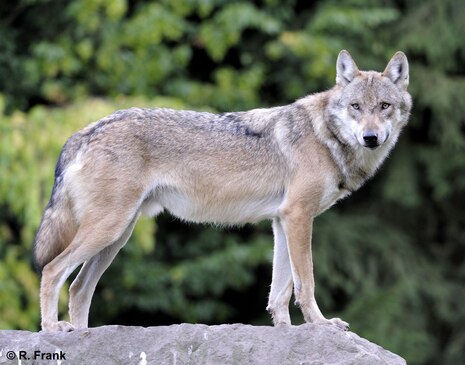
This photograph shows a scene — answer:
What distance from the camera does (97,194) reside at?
8.13 metres

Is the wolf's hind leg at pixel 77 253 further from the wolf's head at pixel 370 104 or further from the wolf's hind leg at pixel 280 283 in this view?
the wolf's head at pixel 370 104

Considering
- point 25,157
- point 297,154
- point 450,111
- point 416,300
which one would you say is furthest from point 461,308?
point 297,154

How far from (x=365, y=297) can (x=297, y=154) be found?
379 inches

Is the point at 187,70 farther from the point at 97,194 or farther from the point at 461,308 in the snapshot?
the point at 97,194

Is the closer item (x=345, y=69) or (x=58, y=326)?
(x=58, y=326)

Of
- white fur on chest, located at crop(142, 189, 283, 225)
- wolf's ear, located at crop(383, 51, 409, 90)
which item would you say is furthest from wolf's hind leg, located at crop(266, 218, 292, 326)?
wolf's ear, located at crop(383, 51, 409, 90)

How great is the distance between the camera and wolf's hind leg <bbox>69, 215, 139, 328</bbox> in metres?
8.40

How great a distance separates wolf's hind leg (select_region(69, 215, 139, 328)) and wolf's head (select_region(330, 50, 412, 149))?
6.50 ft

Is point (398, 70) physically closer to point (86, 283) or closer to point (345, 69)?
point (345, 69)

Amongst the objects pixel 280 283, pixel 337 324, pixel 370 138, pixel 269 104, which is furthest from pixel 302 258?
pixel 269 104

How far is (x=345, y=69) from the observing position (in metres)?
8.86

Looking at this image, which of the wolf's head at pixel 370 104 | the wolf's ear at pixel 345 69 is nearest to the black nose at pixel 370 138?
the wolf's head at pixel 370 104

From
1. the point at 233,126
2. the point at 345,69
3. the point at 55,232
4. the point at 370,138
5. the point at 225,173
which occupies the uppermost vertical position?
the point at 345,69

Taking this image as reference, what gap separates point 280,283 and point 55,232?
1.91 m
